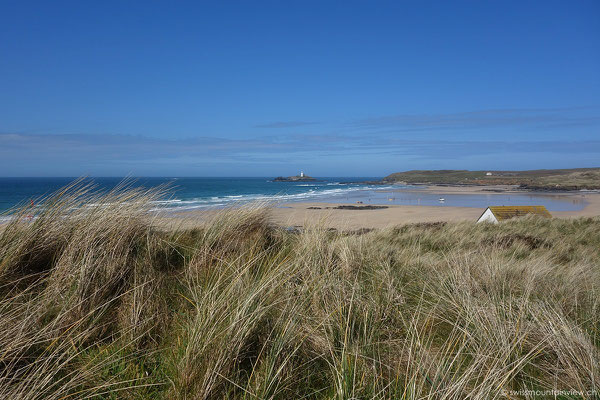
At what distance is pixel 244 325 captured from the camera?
71.7 inches

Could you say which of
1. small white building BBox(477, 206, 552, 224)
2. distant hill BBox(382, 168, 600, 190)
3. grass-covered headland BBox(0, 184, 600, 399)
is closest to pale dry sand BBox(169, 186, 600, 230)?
grass-covered headland BBox(0, 184, 600, 399)

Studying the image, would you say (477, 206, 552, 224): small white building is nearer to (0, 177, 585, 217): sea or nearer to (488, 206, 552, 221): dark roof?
(488, 206, 552, 221): dark roof

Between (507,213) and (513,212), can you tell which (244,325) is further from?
(513,212)

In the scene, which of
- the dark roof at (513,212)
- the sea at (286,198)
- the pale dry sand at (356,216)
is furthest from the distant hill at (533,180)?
the dark roof at (513,212)

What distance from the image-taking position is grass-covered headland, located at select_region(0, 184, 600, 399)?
161 cm

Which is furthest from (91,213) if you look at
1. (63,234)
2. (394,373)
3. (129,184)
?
(394,373)

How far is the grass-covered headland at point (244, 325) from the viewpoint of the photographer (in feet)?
5.29

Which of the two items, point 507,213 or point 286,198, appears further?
point 507,213

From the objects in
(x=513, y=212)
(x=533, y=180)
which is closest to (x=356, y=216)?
(x=513, y=212)

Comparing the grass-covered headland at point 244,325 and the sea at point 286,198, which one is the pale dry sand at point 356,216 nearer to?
the sea at point 286,198

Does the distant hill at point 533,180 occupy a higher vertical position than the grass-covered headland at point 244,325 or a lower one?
lower

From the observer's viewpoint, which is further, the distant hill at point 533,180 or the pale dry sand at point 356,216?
the distant hill at point 533,180

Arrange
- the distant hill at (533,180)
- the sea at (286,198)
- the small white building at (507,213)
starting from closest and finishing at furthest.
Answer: the sea at (286,198)
the small white building at (507,213)
the distant hill at (533,180)

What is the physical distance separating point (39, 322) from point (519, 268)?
4.82 meters
